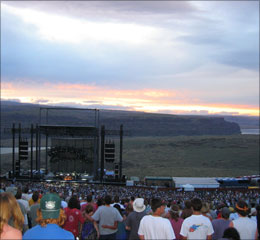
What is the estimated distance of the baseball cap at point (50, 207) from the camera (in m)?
3.98

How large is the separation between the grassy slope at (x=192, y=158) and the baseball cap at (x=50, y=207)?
1812 inches

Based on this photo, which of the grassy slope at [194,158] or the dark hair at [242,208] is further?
the grassy slope at [194,158]

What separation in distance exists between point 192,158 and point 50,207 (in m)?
67.9

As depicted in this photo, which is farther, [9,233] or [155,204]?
[155,204]

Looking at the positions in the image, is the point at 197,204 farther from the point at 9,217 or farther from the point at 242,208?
the point at 9,217

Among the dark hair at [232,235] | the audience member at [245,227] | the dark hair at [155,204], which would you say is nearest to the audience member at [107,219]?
the dark hair at [155,204]

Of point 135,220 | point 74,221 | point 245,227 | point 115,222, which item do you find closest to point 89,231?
point 74,221

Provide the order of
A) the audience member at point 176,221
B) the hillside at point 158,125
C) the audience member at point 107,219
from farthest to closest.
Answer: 1. the hillside at point 158,125
2. the audience member at point 107,219
3. the audience member at point 176,221

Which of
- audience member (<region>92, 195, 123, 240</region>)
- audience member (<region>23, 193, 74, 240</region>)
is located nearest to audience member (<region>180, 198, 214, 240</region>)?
audience member (<region>92, 195, 123, 240</region>)

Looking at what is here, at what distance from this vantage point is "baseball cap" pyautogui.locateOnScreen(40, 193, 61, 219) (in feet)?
13.0

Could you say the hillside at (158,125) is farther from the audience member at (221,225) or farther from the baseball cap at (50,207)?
the baseball cap at (50,207)

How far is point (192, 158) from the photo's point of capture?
70500 millimetres

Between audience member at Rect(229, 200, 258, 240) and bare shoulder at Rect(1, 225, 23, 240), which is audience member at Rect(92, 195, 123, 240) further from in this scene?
bare shoulder at Rect(1, 225, 23, 240)

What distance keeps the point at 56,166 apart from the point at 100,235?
1270 inches
